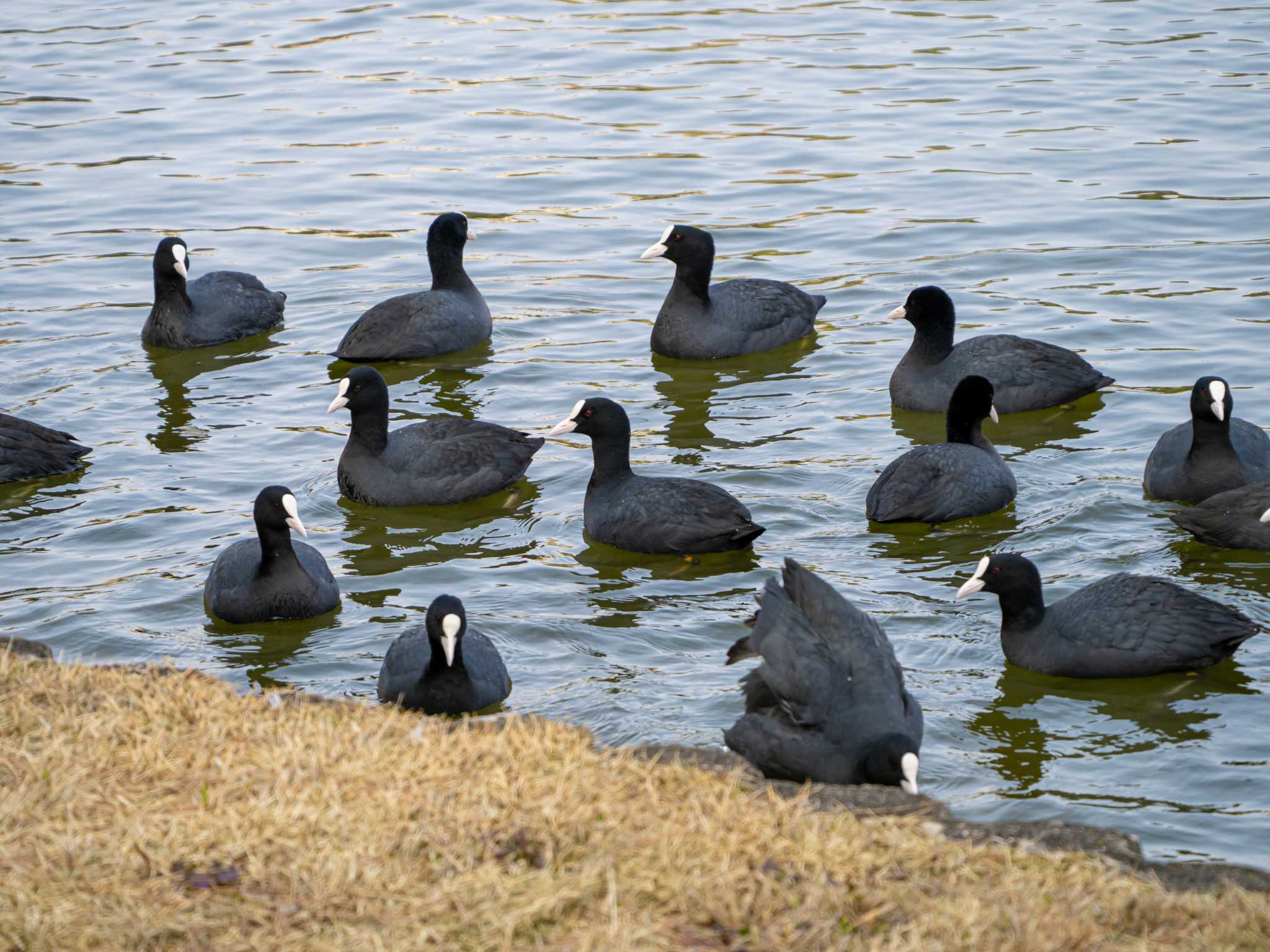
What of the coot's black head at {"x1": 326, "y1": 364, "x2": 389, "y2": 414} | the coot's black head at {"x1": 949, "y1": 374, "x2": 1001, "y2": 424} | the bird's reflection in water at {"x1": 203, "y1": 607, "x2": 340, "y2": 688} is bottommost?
the bird's reflection in water at {"x1": 203, "y1": 607, "x2": 340, "y2": 688}

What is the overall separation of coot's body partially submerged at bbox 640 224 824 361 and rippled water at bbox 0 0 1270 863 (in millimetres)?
215

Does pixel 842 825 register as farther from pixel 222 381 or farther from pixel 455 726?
pixel 222 381

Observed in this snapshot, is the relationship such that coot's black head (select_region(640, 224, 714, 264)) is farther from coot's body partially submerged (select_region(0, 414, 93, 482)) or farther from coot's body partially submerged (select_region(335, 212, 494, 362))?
coot's body partially submerged (select_region(0, 414, 93, 482))

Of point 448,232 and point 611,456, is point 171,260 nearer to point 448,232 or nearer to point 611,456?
point 448,232

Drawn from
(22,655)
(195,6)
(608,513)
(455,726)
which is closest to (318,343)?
(608,513)

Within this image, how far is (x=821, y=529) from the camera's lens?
1075 cm

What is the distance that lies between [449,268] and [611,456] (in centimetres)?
430

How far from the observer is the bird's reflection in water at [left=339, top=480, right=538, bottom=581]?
35.0ft

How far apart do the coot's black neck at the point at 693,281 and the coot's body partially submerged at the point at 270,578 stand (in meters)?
5.37

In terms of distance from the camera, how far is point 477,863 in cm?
540

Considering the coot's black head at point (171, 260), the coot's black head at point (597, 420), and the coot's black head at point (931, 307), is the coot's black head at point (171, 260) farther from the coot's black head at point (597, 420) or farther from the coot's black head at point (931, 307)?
the coot's black head at point (931, 307)

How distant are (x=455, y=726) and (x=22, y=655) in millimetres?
2129

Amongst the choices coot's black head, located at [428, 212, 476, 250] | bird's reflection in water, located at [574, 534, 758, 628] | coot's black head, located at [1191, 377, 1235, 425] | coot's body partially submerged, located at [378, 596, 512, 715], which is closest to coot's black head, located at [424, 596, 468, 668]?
coot's body partially submerged, located at [378, 596, 512, 715]

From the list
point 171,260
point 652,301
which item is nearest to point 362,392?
point 171,260
